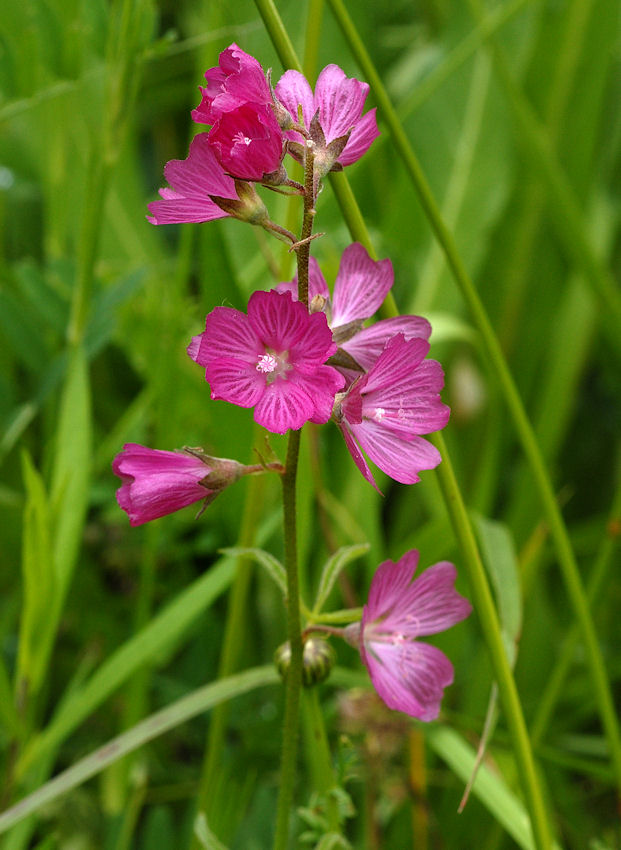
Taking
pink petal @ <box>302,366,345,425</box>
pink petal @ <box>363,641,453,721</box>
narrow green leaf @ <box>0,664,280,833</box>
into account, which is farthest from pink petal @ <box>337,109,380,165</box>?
narrow green leaf @ <box>0,664,280,833</box>

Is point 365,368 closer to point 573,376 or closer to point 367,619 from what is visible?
point 367,619

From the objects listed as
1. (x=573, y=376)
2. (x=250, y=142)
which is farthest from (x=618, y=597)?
(x=250, y=142)

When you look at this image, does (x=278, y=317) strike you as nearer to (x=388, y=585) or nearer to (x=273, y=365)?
(x=273, y=365)

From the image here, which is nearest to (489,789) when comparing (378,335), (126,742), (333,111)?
(126,742)

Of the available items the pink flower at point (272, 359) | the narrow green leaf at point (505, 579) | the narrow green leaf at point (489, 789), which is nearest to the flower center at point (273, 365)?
the pink flower at point (272, 359)

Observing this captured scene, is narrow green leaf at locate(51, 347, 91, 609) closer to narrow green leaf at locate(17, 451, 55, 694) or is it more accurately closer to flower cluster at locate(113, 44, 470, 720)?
narrow green leaf at locate(17, 451, 55, 694)

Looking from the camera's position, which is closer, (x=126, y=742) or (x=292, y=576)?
(x=292, y=576)
